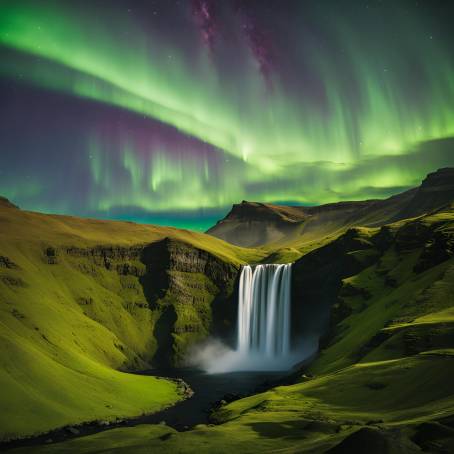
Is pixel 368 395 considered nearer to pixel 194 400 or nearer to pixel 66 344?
pixel 194 400

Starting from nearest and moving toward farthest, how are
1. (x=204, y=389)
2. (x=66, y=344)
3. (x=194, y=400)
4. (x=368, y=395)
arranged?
1. (x=368, y=395)
2. (x=194, y=400)
3. (x=66, y=344)
4. (x=204, y=389)

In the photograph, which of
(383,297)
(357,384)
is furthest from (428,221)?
(357,384)

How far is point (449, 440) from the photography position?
43031mm

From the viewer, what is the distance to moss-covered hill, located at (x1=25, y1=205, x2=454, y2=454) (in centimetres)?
4978

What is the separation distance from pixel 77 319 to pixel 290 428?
107709 mm

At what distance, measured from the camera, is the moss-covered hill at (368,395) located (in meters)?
49.8

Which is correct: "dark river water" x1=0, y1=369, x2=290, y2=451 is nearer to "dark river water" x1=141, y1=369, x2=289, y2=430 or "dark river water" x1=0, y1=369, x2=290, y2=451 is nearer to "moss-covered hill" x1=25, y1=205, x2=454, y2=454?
"dark river water" x1=141, y1=369, x2=289, y2=430

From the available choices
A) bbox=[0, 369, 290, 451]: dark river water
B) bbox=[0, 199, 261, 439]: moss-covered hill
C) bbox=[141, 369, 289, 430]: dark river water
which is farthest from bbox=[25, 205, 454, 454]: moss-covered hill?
bbox=[0, 199, 261, 439]: moss-covered hill

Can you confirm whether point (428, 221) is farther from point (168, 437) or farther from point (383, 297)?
point (168, 437)

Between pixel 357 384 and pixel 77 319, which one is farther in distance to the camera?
pixel 77 319

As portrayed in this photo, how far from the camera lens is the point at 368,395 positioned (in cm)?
7656

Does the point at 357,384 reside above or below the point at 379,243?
below

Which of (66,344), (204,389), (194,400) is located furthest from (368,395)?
(66,344)

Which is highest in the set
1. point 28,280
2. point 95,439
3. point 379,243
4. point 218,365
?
point 379,243
